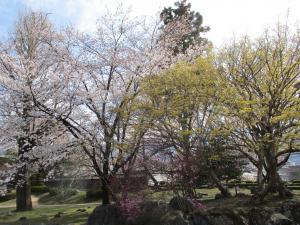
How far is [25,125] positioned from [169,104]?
205 inches

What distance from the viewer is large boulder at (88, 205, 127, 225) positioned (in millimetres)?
11491

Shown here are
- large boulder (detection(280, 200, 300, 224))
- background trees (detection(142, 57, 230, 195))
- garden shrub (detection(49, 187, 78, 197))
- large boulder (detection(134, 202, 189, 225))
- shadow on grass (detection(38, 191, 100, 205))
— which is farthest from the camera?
garden shrub (detection(49, 187, 78, 197))

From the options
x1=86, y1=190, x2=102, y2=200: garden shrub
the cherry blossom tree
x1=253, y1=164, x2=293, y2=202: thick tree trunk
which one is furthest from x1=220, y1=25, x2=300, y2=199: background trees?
x1=86, y1=190, x2=102, y2=200: garden shrub

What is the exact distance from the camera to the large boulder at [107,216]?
11491mm

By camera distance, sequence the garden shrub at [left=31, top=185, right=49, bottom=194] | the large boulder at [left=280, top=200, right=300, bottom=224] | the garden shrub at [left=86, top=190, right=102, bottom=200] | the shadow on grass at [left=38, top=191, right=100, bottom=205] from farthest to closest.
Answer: the garden shrub at [left=31, top=185, right=49, bottom=194] < the shadow on grass at [left=38, top=191, right=100, bottom=205] < the garden shrub at [left=86, top=190, right=102, bottom=200] < the large boulder at [left=280, top=200, right=300, bottom=224]

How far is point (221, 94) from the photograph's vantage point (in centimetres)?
1217

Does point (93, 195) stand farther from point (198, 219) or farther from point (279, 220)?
point (279, 220)

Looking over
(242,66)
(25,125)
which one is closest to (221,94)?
(242,66)

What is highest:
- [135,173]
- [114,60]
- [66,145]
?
[114,60]

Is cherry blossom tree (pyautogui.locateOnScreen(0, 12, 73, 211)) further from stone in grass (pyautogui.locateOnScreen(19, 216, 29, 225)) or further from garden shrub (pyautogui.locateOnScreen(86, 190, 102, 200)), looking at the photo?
garden shrub (pyautogui.locateOnScreen(86, 190, 102, 200))

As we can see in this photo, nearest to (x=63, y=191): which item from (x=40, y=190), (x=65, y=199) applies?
(x=65, y=199)

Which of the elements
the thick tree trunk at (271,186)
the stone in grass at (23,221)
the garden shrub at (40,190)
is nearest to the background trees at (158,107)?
the thick tree trunk at (271,186)

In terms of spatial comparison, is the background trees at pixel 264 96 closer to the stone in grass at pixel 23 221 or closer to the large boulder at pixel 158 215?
the large boulder at pixel 158 215

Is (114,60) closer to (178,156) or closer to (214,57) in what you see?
(214,57)
